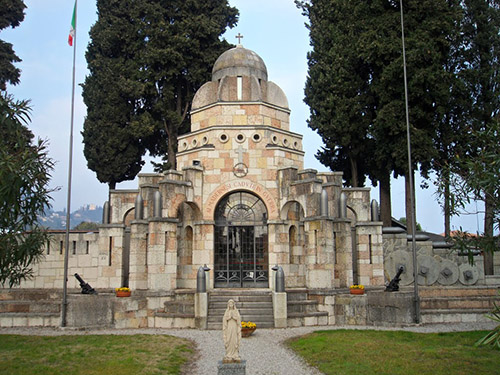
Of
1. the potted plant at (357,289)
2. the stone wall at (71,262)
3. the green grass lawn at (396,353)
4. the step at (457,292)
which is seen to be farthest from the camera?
the stone wall at (71,262)

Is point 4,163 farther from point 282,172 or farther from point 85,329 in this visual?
point 282,172

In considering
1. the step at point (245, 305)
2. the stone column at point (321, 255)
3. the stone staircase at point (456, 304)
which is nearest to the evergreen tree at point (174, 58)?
the stone column at point (321, 255)

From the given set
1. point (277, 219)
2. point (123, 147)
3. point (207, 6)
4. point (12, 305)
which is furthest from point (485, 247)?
point (207, 6)

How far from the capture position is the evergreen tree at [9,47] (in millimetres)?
28734

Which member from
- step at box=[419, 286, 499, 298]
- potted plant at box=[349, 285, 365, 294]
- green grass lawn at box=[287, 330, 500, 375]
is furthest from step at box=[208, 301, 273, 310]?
step at box=[419, 286, 499, 298]

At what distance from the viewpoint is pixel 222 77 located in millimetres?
23047

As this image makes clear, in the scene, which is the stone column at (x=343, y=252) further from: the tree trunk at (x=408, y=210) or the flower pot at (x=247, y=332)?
the flower pot at (x=247, y=332)

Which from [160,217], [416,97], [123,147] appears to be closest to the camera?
[160,217]

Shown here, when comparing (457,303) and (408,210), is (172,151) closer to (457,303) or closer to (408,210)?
(408,210)

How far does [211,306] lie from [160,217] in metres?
4.17

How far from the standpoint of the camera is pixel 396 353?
12.6 meters

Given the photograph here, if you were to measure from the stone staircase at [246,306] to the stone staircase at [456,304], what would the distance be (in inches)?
228

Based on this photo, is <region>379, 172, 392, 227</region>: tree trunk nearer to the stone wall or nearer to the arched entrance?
the arched entrance

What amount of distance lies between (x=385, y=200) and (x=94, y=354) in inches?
790
